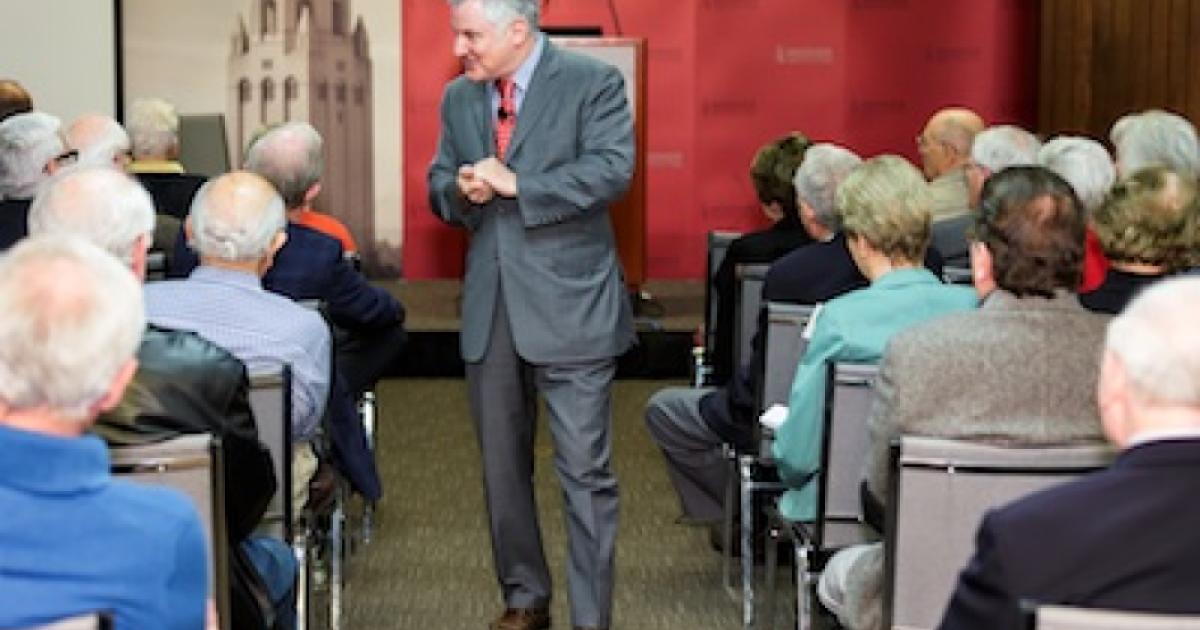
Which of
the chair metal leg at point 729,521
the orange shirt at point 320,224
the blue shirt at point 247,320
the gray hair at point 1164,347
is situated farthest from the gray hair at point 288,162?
the gray hair at point 1164,347

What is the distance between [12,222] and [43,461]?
3.75 meters

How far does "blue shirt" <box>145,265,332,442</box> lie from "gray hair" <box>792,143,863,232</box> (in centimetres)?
178

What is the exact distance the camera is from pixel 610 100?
518 cm

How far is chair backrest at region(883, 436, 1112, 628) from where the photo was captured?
3364 mm

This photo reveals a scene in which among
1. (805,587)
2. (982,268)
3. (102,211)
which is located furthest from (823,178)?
(102,211)

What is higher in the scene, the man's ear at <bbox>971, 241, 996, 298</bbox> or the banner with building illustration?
the banner with building illustration

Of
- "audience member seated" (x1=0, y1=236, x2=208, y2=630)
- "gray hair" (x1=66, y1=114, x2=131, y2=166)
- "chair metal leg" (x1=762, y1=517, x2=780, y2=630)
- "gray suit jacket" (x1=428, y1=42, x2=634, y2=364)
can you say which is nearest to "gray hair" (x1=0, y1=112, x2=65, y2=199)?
"gray hair" (x1=66, y1=114, x2=131, y2=166)

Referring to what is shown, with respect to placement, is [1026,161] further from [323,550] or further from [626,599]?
[323,550]

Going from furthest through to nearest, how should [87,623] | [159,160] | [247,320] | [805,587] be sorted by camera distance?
[159,160] → [805,587] → [247,320] → [87,623]

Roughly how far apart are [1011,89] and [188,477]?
9.45 metres

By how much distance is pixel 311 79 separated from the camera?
11.7 m

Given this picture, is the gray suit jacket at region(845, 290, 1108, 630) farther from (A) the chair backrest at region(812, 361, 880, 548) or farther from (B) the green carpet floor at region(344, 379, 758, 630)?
(B) the green carpet floor at region(344, 379, 758, 630)

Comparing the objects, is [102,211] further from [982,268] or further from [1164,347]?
[1164,347]

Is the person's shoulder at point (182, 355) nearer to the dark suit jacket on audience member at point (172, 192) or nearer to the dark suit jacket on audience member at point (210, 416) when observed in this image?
the dark suit jacket on audience member at point (210, 416)
